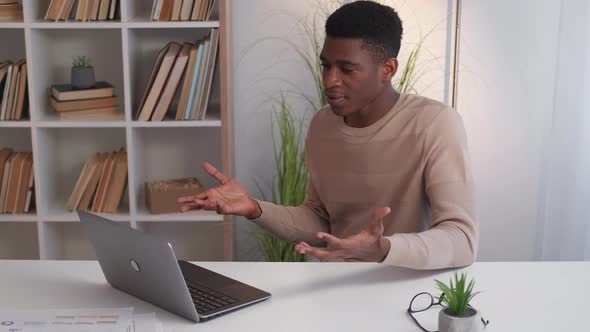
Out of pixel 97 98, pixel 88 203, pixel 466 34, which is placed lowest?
pixel 88 203

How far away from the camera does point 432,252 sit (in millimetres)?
1811

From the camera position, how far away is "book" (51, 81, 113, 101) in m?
3.18

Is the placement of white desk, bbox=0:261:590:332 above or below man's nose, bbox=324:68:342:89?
below

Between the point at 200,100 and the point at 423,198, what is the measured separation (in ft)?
4.12

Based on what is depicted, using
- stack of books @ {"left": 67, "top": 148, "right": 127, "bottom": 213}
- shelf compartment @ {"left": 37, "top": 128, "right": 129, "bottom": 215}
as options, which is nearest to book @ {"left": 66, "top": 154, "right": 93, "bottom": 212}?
stack of books @ {"left": 67, "top": 148, "right": 127, "bottom": 213}

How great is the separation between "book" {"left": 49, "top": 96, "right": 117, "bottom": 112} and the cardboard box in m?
0.36

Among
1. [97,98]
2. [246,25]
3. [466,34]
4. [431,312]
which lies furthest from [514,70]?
[431,312]

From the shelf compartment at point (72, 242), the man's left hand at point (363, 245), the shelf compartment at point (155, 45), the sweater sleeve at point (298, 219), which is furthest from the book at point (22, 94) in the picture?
the man's left hand at point (363, 245)

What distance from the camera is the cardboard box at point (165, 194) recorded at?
3.22 m

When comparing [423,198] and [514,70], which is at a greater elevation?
[514,70]

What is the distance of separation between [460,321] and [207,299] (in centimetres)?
51

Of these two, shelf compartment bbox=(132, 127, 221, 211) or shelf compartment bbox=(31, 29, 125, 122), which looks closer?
shelf compartment bbox=(31, 29, 125, 122)

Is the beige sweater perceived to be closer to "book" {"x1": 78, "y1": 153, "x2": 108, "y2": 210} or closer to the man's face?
the man's face

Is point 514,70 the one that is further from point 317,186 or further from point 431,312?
point 431,312
